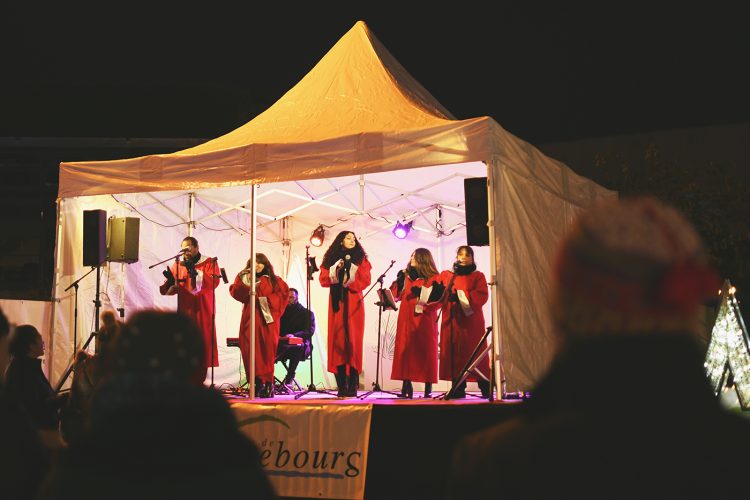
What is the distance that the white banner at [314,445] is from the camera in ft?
24.2

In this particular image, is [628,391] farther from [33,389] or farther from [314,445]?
[314,445]

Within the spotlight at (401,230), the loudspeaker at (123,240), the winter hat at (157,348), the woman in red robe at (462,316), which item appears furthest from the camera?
the spotlight at (401,230)

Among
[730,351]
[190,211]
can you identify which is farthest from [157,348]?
[190,211]

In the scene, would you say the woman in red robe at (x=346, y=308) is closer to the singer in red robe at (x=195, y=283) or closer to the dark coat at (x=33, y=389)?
the singer in red robe at (x=195, y=283)

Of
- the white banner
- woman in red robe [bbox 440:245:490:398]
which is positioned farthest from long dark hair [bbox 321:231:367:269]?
the white banner

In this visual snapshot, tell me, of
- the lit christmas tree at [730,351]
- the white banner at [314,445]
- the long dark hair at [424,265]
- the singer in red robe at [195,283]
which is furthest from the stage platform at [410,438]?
the lit christmas tree at [730,351]

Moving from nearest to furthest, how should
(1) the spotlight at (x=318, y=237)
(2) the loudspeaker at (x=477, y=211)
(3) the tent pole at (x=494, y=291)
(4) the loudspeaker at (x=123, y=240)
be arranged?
(3) the tent pole at (x=494, y=291) < (2) the loudspeaker at (x=477, y=211) < (4) the loudspeaker at (x=123, y=240) < (1) the spotlight at (x=318, y=237)

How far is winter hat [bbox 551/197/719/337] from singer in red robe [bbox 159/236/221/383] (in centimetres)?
906

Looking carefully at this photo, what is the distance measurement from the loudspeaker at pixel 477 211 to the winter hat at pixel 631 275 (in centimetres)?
654

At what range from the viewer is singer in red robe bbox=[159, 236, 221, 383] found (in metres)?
10.4

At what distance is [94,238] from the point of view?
30.9 ft

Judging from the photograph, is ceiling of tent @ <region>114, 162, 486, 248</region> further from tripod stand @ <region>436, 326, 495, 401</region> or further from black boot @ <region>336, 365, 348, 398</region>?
tripod stand @ <region>436, 326, 495, 401</region>

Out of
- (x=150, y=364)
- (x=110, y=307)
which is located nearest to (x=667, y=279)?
(x=150, y=364)

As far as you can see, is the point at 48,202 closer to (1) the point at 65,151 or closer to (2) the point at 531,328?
(1) the point at 65,151
